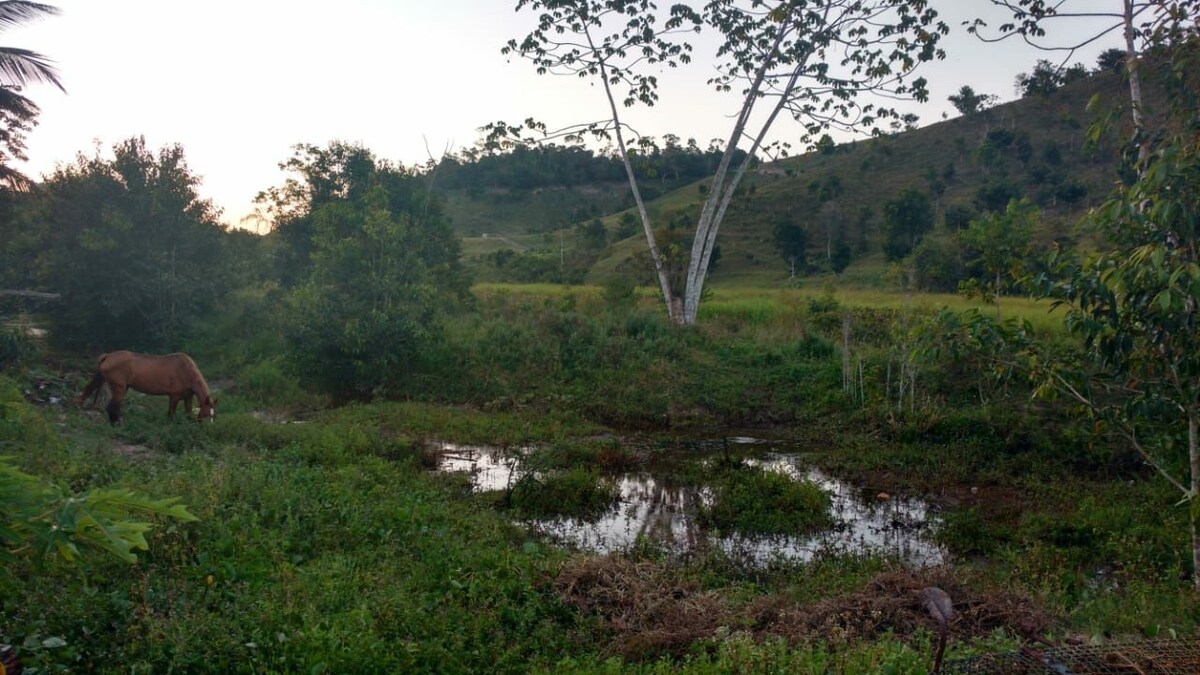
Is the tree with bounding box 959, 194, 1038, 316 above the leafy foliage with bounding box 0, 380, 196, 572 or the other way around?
above

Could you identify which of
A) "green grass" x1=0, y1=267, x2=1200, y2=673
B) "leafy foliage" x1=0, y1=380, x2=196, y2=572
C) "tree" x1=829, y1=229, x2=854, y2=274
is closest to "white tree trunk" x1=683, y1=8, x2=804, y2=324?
"green grass" x1=0, y1=267, x2=1200, y2=673

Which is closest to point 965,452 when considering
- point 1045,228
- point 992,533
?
point 992,533

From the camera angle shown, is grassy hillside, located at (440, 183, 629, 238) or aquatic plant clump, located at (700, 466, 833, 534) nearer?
aquatic plant clump, located at (700, 466, 833, 534)

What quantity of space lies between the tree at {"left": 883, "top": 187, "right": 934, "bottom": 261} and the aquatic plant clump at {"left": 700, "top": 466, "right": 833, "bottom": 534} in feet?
109

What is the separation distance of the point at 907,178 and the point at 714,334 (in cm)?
3705

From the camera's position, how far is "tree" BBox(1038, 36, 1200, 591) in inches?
225

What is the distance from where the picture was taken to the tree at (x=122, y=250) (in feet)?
58.2

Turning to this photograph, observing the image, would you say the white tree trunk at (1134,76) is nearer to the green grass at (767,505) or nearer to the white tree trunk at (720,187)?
the green grass at (767,505)

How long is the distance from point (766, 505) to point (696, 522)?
0.92 metres

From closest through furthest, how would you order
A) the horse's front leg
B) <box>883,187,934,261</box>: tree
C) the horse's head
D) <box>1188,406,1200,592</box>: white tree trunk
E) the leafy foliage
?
the leafy foliage, <box>1188,406,1200,592</box>: white tree trunk, the horse's front leg, the horse's head, <box>883,187,934,261</box>: tree

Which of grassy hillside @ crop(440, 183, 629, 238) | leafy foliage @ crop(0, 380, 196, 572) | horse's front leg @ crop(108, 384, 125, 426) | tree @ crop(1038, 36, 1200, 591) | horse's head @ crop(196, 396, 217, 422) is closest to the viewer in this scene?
leafy foliage @ crop(0, 380, 196, 572)

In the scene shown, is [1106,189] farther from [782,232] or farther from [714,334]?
[714,334]

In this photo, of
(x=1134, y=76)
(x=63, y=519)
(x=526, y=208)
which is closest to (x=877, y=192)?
(x=526, y=208)

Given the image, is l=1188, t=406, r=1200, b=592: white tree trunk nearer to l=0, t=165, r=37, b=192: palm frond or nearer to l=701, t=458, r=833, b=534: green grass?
l=701, t=458, r=833, b=534: green grass
